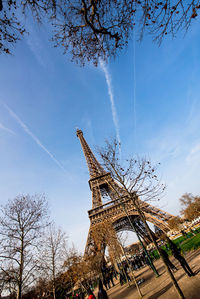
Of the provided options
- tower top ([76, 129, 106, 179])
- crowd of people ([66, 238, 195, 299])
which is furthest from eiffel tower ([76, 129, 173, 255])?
crowd of people ([66, 238, 195, 299])

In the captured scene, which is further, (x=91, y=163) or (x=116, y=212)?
(x=91, y=163)

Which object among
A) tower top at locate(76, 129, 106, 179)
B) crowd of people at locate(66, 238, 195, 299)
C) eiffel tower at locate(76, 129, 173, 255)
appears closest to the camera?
crowd of people at locate(66, 238, 195, 299)

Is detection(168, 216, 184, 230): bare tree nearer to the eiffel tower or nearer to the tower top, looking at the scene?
the eiffel tower

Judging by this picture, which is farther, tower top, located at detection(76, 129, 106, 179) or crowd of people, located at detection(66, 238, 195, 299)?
tower top, located at detection(76, 129, 106, 179)

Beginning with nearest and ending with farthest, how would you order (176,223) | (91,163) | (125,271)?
(125,271) < (176,223) < (91,163)

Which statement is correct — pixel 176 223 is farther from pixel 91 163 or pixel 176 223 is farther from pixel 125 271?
pixel 91 163

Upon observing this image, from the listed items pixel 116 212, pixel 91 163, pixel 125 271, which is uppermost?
pixel 91 163

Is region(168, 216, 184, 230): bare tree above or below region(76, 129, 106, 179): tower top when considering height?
below

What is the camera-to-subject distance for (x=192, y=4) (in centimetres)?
307

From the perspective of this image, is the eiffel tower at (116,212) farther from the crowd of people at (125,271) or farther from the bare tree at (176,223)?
the crowd of people at (125,271)

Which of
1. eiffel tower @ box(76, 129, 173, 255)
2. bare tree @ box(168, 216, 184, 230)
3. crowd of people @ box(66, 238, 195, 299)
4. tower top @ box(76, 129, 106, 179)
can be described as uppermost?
tower top @ box(76, 129, 106, 179)

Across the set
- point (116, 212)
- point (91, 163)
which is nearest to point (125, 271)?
point (116, 212)

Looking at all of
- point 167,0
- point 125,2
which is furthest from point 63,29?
point 167,0

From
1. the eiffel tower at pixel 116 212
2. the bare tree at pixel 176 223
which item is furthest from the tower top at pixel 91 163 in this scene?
the bare tree at pixel 176 223
